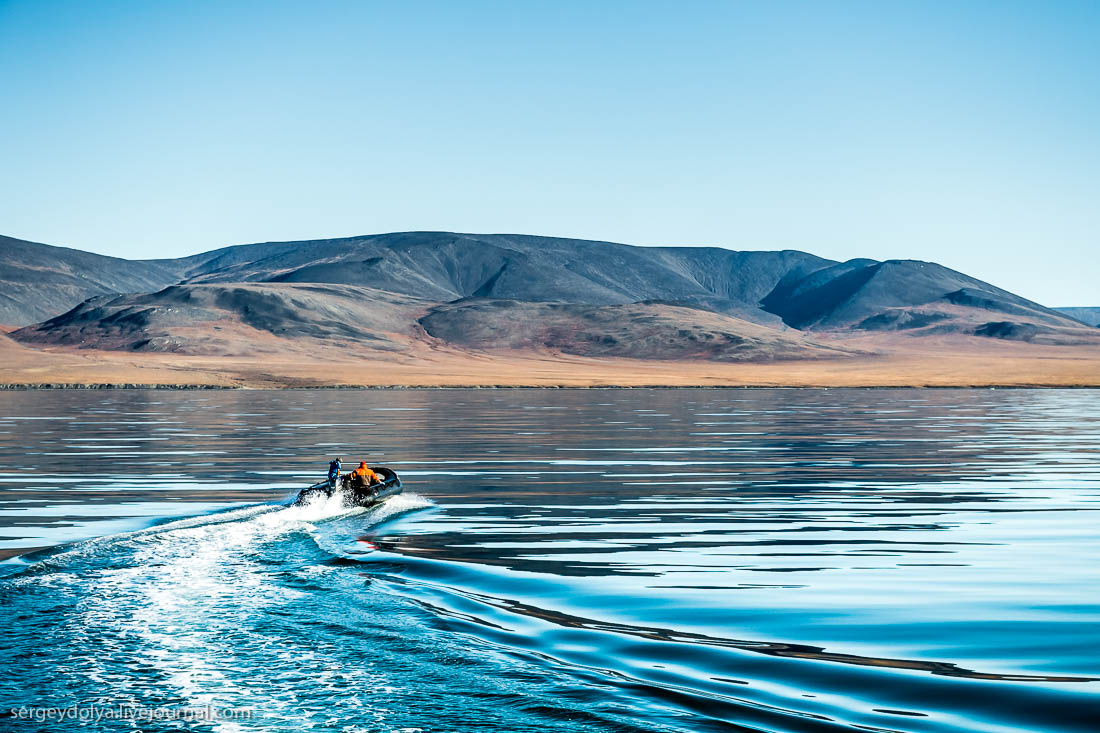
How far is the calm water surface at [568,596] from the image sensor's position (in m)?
9.86

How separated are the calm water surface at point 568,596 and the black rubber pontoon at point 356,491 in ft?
1.36

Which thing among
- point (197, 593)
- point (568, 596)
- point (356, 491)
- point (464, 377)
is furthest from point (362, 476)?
point (464, 377)

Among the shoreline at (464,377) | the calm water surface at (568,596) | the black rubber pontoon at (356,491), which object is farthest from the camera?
the shoreline at (464,377)

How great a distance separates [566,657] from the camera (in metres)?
11.1

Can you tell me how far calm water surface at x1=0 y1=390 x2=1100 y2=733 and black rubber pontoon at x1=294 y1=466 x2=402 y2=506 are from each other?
0.41 metres

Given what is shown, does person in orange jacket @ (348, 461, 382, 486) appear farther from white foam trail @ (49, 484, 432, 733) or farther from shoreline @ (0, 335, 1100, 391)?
shoreline @ (0, 335, 1100, 391)

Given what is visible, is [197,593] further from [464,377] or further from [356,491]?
[464,377]

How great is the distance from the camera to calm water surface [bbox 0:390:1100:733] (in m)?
9.86

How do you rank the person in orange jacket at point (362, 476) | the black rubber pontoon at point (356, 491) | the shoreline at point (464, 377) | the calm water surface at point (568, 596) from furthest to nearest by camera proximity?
the shoreline at point (464, 377) < the person in orange jacket at point (362, 476) < the black rubber pontoon at point (356, 491) < the calm water surface at point (568, 596)

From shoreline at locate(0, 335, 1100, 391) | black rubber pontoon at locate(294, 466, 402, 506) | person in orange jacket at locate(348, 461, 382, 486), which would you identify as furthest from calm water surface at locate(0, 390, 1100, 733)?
shoreline at locate(0, 335, 1100, 391)

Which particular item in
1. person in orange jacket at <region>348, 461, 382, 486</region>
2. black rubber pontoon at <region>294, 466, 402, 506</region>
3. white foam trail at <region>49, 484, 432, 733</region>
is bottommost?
white foam trail at <region>49, 484, 432, 733</region>

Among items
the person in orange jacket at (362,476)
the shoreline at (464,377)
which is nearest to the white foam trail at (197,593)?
the person in orange jacket at (362,476)

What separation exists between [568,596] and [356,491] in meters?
11.3

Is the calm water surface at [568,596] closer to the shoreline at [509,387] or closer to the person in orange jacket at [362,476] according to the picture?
the person in orange jacket at [362,476]
